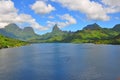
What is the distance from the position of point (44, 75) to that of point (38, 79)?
8.10 metres

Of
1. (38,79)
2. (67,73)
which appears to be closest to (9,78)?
(38,79)

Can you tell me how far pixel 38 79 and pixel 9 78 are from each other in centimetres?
1298

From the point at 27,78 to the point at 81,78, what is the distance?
23934 millimetres

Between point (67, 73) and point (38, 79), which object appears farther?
point (67, 73)

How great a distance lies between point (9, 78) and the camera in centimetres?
10138

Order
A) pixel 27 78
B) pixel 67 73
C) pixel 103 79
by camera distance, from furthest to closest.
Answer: pixel 67 73
pixel 27 78
pixel 103 79

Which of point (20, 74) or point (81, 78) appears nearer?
point (81, 78)

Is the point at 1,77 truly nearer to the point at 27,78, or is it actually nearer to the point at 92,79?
the point at 27,78

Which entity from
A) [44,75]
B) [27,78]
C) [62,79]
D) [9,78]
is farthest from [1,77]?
[62,79]

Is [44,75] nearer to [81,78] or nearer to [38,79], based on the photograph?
[38,79]

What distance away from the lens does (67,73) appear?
111375mm

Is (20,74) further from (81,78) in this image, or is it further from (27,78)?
(81,78)

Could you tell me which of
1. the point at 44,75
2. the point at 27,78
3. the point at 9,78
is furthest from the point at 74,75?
the point at 9,78

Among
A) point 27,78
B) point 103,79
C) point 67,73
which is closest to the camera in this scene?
point 103,79
